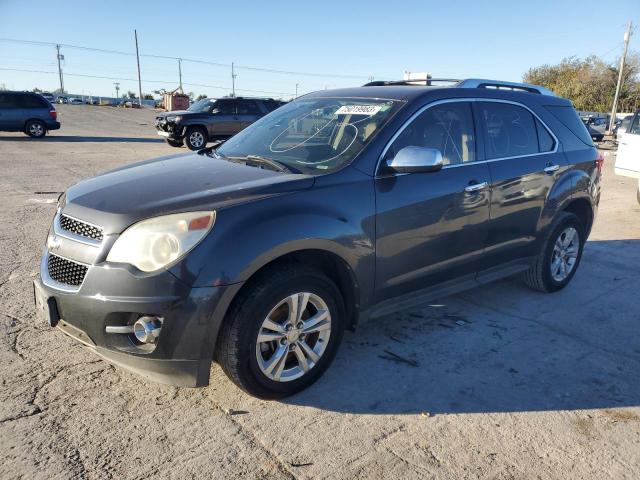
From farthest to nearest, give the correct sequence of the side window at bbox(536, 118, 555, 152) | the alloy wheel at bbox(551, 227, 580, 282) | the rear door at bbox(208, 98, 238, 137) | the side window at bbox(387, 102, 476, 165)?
the rear door at bbox(208, 98, 238, 137), the alloy wheel at bbox(551, 227, 580, 282), the side window at bbox(536, 118, 555, 152), the side window at bbox(387, 102, 476, 165)

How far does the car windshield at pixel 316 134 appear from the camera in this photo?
11.0 feet

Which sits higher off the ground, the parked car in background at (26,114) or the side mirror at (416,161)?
the parked car in background at (26,114)

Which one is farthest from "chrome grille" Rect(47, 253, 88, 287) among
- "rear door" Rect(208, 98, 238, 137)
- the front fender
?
"rear door" Rect(208, 98, 238, 137)

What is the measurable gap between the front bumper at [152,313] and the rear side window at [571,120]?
3.67m

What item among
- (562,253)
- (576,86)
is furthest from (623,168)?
(576,86)

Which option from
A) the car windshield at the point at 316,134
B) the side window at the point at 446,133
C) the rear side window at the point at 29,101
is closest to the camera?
the car windshield at the point at 316,134

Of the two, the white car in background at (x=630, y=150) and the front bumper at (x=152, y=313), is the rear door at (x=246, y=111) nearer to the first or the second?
the white car in background at (x=630, y=150)

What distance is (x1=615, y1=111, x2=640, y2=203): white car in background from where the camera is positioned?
978 centimetres

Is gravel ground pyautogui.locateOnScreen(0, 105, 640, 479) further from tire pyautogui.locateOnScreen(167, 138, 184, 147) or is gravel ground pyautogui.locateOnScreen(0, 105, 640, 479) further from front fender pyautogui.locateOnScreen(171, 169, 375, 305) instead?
tire pyautogui.locateOnScreen(167, 138, 184, 147)

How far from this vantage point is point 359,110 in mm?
3674

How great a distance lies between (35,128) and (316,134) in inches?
793

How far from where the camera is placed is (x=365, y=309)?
331 centimetres

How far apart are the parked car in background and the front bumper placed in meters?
20.1

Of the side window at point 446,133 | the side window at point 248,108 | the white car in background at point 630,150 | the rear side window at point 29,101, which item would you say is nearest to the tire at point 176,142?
the side window at point 248,108
